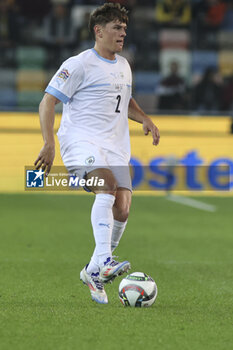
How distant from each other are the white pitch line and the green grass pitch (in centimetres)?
34

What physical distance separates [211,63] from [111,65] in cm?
950

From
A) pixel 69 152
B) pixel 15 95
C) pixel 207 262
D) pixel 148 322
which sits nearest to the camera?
pixel 148 322

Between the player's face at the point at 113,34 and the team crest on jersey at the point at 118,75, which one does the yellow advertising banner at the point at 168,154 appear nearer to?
the team crest on jersey at the point at 118,75

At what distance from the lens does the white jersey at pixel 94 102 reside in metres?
4.98

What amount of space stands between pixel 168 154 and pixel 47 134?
9096 mm

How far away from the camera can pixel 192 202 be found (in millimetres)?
12898

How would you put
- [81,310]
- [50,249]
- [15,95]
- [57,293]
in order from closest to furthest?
[81,310] → [57,293] → [50,249] → [15,95]

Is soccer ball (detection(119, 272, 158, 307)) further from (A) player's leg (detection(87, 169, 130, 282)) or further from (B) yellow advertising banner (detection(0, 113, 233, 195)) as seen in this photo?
(B) yellow advertising banner (detection(0, 113, 233, 195))

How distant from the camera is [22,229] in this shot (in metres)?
9.37

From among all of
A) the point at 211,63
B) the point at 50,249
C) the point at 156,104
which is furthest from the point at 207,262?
the point at 211,63

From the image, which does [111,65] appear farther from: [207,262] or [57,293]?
[207,262]

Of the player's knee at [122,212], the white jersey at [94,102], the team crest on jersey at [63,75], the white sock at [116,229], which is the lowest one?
the white sock at [116,229]

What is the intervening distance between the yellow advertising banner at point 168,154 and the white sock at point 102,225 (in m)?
8.60

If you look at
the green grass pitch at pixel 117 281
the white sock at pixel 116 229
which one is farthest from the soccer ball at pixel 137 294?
the white sock at pixel 116 229
